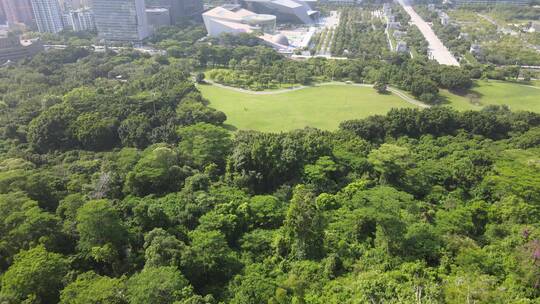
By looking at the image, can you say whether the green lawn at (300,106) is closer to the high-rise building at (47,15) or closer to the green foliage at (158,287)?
the green foliage at (158,287)

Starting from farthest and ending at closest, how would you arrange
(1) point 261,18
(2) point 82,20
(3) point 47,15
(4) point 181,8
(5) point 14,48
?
1. (4) point 181,8
2. (2) point 82,20
3. (3) point 47,15
4. (1) point 261,18
5. (5) point 14,48

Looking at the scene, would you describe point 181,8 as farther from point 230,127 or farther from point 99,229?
point 99,229

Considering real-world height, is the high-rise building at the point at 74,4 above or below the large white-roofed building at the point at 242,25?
below

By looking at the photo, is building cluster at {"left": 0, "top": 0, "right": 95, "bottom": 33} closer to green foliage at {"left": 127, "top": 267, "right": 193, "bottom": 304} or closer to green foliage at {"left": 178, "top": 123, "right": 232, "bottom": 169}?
green foliage at {"left": 178, "top": 123, "right": 232, "bottom": 169}

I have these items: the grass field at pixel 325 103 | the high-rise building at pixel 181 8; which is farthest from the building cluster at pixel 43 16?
the grass field at pixel 325 103

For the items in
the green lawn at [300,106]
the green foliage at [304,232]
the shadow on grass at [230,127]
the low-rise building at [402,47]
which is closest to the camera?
the green foliage at [304,232]

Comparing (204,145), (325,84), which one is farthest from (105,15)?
(204,145)
